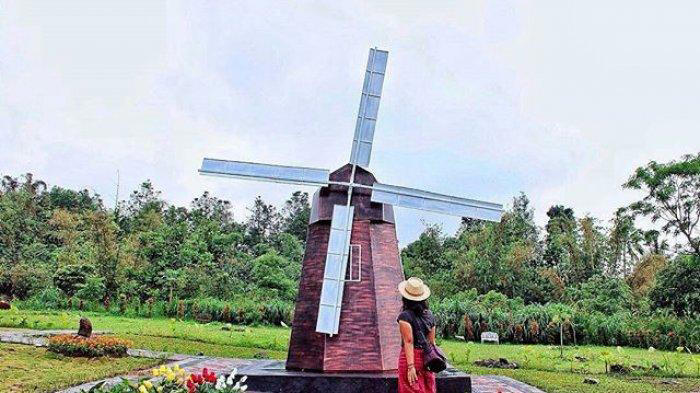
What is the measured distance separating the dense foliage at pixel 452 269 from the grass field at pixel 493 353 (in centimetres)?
95

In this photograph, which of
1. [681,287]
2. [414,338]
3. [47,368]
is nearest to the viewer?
[414,338]

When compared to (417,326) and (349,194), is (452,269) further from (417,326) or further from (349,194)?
(417,326)

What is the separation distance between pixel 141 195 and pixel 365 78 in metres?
21.9

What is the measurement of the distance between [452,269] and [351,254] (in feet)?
47.2

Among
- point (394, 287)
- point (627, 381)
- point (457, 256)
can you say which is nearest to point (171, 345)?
point (394, 287)

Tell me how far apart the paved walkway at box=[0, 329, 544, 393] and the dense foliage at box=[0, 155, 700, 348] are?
542cm

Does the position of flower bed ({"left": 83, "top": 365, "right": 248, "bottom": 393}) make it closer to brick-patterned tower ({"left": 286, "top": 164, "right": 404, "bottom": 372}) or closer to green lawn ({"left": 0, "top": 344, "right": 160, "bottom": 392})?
brick-patterned tower ({"left": 286, "top": 164, "right": 404, "bottom": 372})

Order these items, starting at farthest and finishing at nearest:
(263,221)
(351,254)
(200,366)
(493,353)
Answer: (263,221) → (493,353) → (200,366) → (351,254)

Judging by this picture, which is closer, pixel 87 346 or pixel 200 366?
pixel 200 366

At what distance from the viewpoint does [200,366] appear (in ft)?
28.8

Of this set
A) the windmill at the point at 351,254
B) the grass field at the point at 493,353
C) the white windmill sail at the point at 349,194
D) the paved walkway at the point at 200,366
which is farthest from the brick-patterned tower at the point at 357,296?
the grass field at the point at 493,353

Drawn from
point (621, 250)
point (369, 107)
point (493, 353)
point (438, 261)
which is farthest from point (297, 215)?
point (369, 107)

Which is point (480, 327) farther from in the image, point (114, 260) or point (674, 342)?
point (114, 260)

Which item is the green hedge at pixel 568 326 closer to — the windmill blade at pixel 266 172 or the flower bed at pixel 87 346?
the flower bed at pixel 87 346
